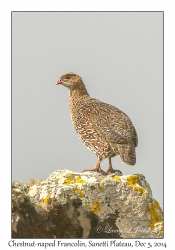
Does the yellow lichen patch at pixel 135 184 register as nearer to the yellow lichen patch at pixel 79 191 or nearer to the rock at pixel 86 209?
the rock at pixel 86 209

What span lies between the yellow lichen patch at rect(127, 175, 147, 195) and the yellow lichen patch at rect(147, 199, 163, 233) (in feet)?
1.07

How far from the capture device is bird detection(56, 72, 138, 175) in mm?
15336

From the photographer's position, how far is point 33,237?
13.4m

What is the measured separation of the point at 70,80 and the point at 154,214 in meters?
5.11

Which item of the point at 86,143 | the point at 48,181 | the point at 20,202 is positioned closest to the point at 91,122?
the point at 86,143

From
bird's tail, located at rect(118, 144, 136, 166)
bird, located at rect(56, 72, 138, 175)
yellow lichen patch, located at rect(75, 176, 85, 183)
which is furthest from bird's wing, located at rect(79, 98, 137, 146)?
yellow lichen patch, located at rect(75, 176, 85, 183)

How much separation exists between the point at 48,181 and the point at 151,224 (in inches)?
88.9

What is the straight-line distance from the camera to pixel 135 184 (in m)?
14.3

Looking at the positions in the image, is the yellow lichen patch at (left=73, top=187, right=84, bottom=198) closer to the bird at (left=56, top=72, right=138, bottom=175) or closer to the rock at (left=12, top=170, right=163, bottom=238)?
the rock at (left=12, top=170, right=163, bottom=238)

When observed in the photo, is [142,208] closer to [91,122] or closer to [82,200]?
[82,200]

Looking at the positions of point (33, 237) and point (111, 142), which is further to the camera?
point (111, 142)

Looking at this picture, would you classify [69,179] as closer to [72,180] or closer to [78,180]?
[72,180]

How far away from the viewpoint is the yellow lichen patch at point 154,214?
1394 cm
